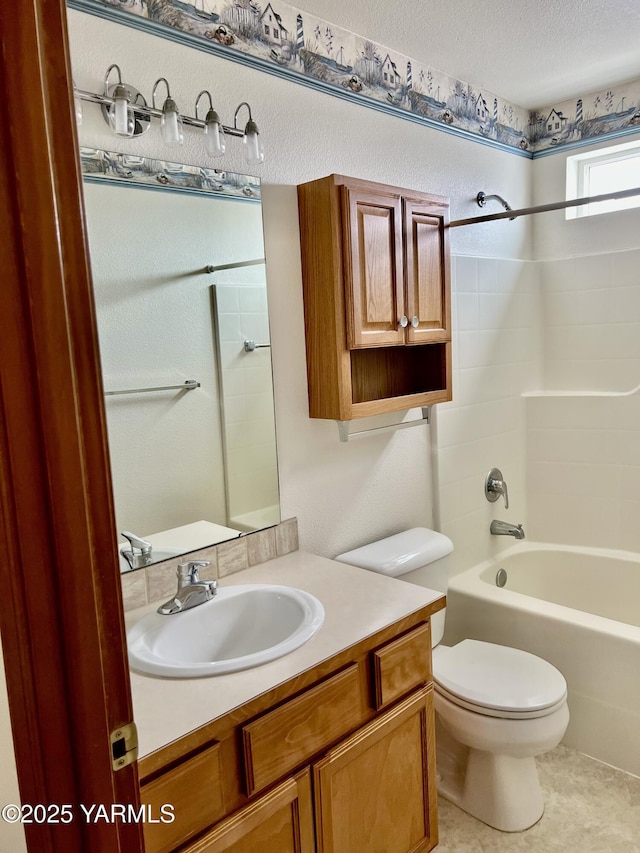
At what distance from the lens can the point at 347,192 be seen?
6.14ft

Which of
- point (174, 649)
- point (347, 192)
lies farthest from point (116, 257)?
point (174, 649)

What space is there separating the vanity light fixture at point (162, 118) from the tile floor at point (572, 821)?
6.90 feet

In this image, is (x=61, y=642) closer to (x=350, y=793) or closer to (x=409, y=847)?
(x=350, y=793)

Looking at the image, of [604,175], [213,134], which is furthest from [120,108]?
[604,175]

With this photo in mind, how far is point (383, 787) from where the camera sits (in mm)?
1568

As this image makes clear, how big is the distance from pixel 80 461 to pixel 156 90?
134cm

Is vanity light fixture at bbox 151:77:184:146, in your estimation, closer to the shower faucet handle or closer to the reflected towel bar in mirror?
the reflected towel bar in mirror

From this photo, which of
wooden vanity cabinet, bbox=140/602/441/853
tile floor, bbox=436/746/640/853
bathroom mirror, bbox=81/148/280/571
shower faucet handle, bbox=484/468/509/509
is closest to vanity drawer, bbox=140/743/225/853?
wooden vanity cabinet, bbox=140/602/441/853

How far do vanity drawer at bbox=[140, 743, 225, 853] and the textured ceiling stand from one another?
81.3 inches

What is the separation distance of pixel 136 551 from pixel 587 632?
157 centimetres

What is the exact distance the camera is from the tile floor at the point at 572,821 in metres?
1.86

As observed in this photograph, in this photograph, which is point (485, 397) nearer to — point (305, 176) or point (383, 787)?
point (305, 176)

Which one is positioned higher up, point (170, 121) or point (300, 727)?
point (170, 121)

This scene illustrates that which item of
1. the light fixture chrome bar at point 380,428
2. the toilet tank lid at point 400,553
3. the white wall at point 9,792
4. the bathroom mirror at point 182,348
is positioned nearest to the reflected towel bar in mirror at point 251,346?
the bathroom mirror at point 182,348
